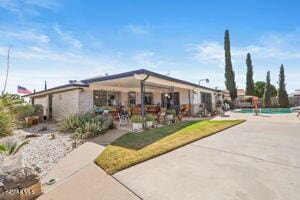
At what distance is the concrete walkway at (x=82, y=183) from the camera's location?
117 inches

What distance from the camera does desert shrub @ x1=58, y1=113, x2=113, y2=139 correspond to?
7.46 metres

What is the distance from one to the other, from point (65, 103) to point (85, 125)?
6840 mm

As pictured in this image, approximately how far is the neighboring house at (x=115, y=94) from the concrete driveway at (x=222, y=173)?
16.4 ft

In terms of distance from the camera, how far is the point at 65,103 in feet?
44.1

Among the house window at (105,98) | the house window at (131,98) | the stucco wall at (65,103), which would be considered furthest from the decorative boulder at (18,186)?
the house window at (131,98)

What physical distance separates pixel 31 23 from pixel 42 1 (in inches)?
63.0

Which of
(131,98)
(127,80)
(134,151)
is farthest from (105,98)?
(134,151)

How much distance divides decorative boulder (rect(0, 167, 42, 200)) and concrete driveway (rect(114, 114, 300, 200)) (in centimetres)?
154

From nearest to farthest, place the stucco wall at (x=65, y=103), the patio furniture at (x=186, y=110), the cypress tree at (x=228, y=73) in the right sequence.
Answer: the stucco wall at (x=65, y=103)
the patio furniture at (x=186, y=110)
the cypress tree at (x=228, y=73)

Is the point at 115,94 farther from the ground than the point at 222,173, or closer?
farther from the ground

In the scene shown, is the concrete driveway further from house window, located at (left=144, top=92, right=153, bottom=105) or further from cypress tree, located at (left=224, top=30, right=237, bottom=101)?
cypress tree, located at (left=224, top=30, right=237, bottom=101)

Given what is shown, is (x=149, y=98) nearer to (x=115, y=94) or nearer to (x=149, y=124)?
(x=115, y=94)

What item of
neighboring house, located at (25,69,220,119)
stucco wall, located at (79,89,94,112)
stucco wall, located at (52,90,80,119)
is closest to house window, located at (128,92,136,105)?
neighboring house, located at (25,69,220,119)

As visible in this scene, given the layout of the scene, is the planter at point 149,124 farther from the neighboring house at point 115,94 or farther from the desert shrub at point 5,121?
the desert shrub at point 5,121
